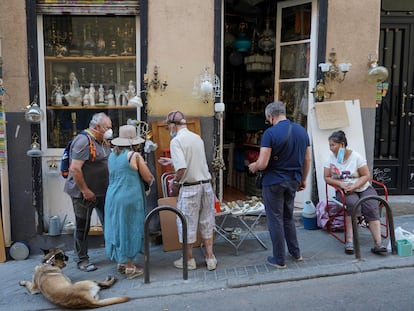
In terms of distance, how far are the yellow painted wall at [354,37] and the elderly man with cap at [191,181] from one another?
2243mm

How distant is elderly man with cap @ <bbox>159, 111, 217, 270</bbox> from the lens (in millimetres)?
4375

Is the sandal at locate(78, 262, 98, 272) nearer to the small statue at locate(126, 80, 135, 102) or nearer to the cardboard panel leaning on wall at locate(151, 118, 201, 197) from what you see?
the cardboard panel leaning on wall at locate(151, 118, 201, 197)

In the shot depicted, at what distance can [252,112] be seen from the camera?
24.1ft

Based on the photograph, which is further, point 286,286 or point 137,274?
point 137,274

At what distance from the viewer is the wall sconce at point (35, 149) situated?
5168 mm

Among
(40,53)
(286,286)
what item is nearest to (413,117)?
(286,286)

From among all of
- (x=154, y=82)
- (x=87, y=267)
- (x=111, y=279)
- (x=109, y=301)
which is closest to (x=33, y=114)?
(x=154, y=82)

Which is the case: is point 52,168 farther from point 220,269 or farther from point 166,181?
point 220,269

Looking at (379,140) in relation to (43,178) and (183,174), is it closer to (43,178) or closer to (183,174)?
(183,174)

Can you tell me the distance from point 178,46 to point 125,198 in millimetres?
2102

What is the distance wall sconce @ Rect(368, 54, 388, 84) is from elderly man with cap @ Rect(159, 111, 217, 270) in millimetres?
2534

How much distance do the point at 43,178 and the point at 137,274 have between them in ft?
6.20

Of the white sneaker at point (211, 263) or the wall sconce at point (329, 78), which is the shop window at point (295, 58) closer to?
the wall sconce at point (329, 78)

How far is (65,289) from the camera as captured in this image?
13.0 feet
